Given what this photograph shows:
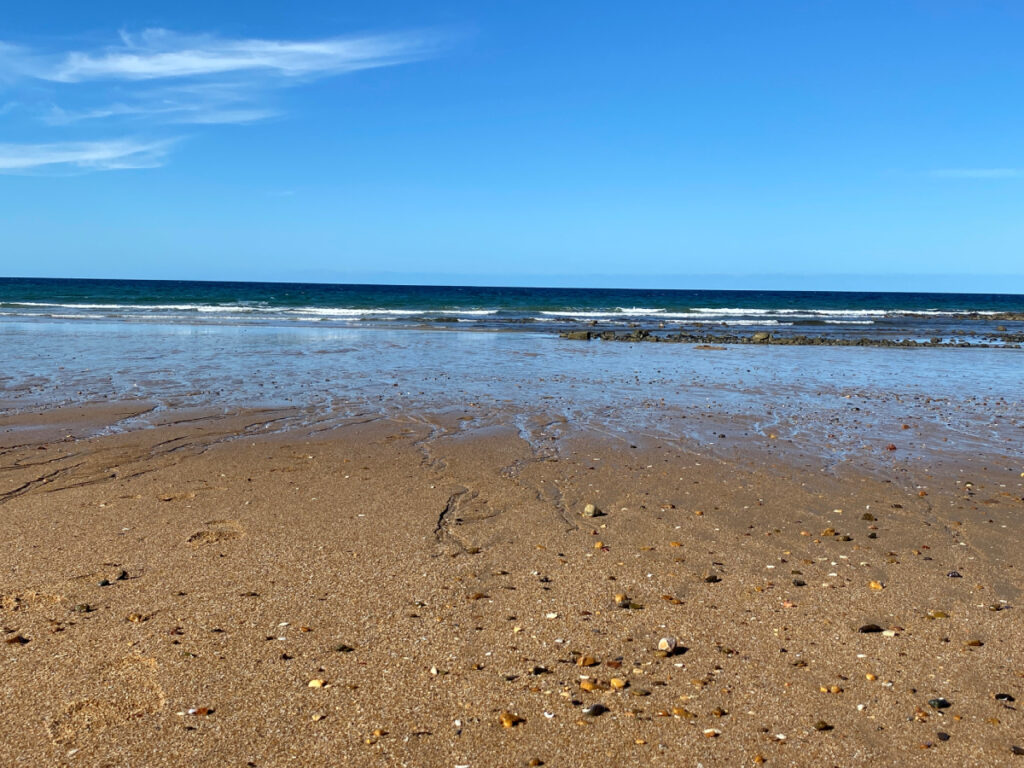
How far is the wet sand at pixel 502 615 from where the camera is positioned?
3387 mm

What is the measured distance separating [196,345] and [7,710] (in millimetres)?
20195

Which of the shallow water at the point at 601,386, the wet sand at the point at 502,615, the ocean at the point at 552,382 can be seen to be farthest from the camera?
the ocean at the point at 552,382

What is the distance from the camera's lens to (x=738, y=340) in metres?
29.2

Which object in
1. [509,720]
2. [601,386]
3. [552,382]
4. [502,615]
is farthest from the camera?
[552,382]

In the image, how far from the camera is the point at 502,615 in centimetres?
452

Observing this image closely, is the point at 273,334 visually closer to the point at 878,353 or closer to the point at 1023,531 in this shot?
the point at 878,353

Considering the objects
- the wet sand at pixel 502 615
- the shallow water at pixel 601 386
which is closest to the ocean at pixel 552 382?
the shallow water at pixel 601 386

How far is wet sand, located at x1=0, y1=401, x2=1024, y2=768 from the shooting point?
11.1ft

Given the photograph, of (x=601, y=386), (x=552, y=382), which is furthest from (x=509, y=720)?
(x=552, y=382)

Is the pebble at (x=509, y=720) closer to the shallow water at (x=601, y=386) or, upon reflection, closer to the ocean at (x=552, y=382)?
the shallow water at (x=601, y=386)

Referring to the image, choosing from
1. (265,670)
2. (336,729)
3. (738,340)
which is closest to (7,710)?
(265,670)

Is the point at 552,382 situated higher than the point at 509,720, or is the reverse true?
the point at 552,382

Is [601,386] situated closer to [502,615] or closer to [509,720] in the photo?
[502,615]

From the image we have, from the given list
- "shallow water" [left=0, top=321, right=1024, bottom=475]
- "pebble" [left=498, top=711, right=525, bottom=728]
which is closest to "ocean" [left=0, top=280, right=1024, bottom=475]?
"shallow water" [left=0, top=321, right=1024, bottom=475]
